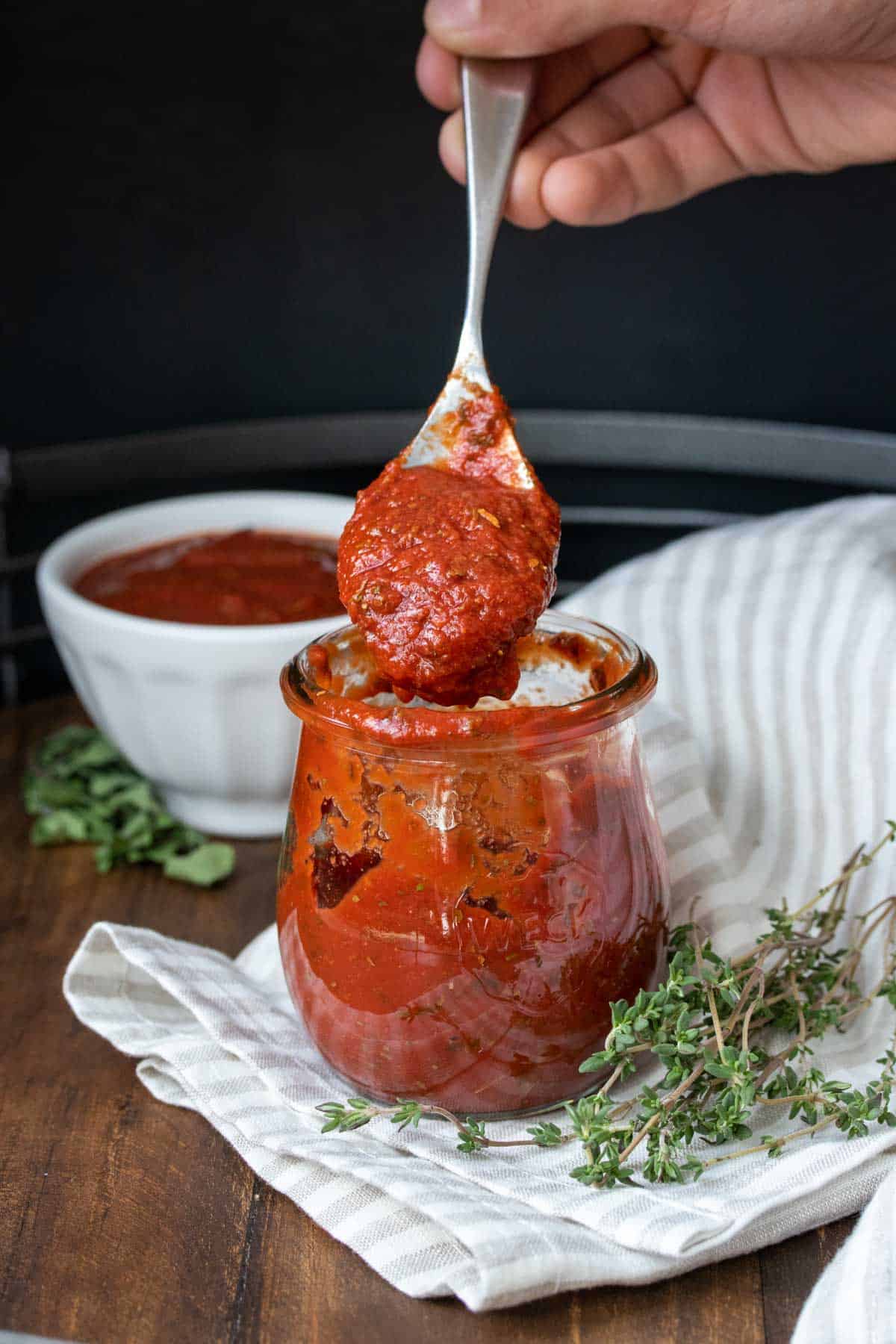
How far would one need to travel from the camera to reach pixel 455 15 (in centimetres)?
93

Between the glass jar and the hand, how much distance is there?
0.49 metres

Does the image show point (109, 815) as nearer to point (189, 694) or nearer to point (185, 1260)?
point (189, 694)

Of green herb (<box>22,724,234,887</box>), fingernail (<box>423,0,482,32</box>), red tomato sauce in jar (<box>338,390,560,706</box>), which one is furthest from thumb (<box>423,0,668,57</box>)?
green herb (<box>22,724,234,887</box>)

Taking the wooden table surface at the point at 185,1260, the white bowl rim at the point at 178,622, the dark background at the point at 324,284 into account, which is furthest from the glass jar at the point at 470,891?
the dark background at the point at 324,284

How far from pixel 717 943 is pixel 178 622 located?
491 mm

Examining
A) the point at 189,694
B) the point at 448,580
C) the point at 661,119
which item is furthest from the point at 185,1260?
the point at 661,119

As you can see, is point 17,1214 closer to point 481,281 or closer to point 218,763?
point 218,763

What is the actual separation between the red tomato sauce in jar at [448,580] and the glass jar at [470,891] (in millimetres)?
28

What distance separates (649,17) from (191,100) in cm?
64

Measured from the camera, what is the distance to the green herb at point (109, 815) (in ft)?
3.62

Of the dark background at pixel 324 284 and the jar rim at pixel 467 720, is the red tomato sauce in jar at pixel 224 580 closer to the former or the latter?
the dark background at pixel 324 284

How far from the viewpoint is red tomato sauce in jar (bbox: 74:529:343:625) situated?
3.74ft

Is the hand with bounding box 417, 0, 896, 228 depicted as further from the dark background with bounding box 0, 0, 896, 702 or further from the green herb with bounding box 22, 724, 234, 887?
the green herb with bounding box 22, 724, 234, 887

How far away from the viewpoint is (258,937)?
97 centimetres
